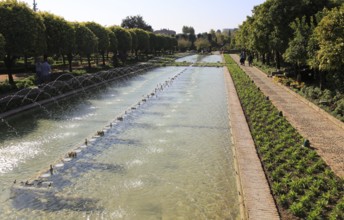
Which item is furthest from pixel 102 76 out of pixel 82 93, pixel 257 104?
pixel 257 104

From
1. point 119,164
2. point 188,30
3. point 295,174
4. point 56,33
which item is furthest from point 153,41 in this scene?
point 188,30

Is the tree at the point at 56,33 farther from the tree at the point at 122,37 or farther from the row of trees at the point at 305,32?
the tree at the point at 122,37

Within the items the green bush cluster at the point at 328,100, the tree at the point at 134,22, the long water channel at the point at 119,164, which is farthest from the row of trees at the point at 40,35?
the tree at the point at 134,22

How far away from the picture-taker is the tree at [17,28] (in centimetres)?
2269

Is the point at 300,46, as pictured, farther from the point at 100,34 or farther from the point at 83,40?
the point at 100,34

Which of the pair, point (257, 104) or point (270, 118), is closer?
point (270, 118)

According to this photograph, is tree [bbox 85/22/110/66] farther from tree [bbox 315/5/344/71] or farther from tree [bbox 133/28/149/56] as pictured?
tree [bbox 315/5/344/71]

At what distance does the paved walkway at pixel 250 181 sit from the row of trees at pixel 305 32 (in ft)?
19.4

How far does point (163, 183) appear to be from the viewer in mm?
9391

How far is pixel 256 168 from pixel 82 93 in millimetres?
17448

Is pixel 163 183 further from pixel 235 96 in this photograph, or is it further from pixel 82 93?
pixel 82 93

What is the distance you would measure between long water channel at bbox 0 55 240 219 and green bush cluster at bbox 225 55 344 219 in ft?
3.47

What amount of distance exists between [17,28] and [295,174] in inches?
776

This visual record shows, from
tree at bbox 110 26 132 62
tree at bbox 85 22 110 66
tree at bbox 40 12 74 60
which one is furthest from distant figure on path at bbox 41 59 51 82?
tree at bbox 110 26 132 62
